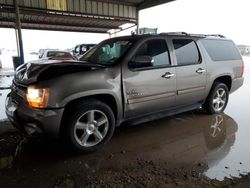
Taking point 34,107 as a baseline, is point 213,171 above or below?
below

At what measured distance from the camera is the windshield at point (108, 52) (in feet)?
12.4

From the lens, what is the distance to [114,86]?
3.34 metres

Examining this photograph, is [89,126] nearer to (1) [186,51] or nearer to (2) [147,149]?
(2) [147,149]

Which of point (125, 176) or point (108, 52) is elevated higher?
point (108, 52)

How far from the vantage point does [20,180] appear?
2.60m

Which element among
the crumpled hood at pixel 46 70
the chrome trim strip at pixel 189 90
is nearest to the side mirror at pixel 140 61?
the crumpled hood at pixel 46 70

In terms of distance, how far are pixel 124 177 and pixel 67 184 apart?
67 centimetres

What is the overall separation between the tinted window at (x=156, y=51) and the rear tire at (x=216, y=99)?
5.49 feet

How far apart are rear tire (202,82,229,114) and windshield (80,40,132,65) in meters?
2.41

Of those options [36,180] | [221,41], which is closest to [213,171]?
[36,180]

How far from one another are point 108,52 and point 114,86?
3.58 feet

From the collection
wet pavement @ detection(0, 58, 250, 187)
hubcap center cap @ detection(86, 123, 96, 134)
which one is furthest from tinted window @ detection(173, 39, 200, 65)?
hubcap center cap @ detection(86, 123, 96, 134)

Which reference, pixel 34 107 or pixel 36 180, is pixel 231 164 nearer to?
pixel 36 180

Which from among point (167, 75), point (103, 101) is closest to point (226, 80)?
point (167, 75)
